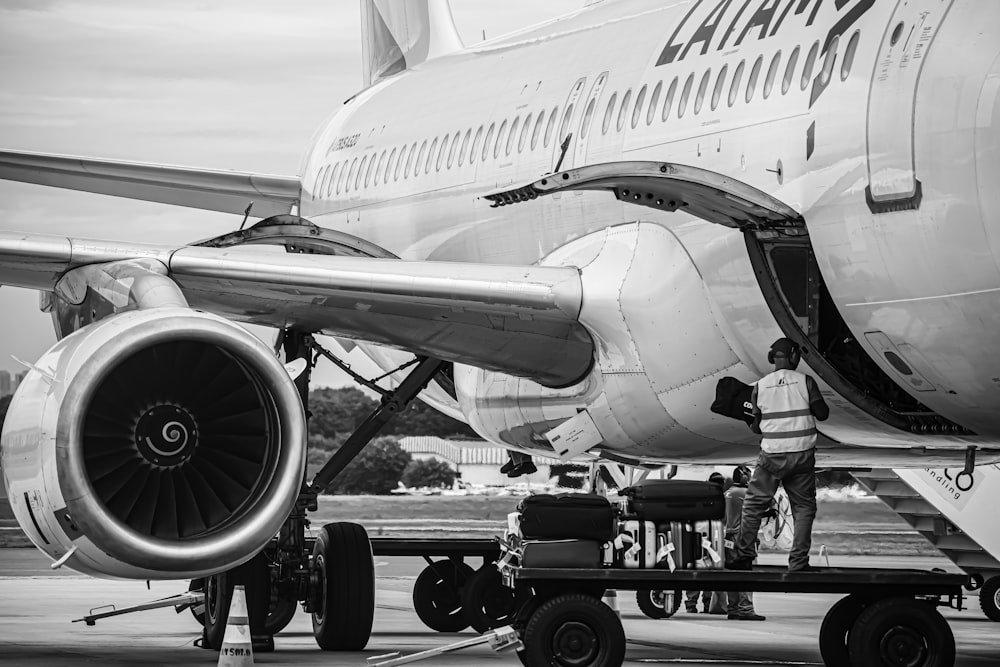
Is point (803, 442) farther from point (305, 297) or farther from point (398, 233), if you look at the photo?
point (398, 233)

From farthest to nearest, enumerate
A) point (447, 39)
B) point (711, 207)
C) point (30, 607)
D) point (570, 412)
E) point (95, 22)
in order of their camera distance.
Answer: point (95, 22) < point (447, 39) < point (30, 607) < point (570, 412) < point (711, 207)

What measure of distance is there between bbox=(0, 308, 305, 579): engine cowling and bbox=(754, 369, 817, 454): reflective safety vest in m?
2.37

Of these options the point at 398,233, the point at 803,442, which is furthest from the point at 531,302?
the point at 398,233

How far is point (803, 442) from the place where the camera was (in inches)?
342

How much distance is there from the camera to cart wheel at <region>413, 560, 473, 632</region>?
1250cm

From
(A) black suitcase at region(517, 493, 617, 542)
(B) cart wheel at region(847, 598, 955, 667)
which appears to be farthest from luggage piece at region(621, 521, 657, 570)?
(B) cart wheel at region(847, 598, 955, 667)

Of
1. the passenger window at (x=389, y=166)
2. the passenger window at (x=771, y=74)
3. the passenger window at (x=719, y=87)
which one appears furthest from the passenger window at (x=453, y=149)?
the passenger window at (x=771, y=74)

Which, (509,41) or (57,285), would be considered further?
(509,41)

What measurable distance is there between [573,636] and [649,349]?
69.6 inches

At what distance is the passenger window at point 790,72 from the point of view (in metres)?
8.71

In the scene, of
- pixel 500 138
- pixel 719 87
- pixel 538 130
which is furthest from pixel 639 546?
pixel 500 138

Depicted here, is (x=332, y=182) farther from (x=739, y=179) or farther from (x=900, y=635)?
(x=900, y=635)

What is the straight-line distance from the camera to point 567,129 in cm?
1100

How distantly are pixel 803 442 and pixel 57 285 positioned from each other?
13.8 feet
